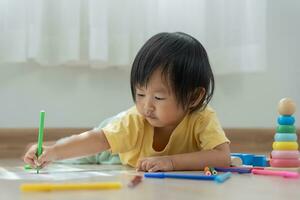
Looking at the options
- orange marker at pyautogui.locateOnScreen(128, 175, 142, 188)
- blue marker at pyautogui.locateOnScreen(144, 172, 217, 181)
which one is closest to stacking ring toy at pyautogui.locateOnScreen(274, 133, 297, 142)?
blue marker at pyautogui.locateOnScreen(144, 172, 217, 181)

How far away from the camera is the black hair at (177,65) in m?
1.25

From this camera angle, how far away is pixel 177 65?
49.2 inches

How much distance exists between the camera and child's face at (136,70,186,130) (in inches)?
48.6

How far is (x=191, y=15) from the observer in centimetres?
193

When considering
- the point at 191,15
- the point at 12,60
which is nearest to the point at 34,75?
the point at 12,60

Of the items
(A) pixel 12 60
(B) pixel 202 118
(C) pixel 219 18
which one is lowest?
(B) pixel 202 118

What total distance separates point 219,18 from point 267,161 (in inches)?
27.1

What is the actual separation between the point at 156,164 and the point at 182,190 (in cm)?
28

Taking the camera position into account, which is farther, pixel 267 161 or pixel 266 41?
pixel 266 41

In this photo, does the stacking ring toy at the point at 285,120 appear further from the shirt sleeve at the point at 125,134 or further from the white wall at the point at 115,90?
the white wall at the point at 115,90

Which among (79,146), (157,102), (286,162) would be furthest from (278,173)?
(79,146)

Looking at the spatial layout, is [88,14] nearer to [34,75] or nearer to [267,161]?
[34,75]

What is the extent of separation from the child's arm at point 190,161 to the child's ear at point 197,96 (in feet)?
0.36

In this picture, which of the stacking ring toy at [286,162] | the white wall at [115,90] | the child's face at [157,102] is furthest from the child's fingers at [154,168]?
the white wall at [115,90]
